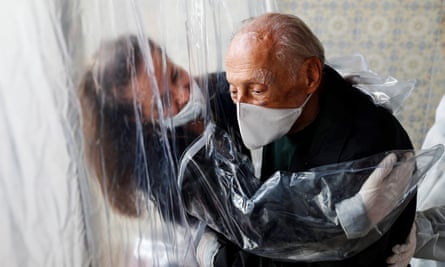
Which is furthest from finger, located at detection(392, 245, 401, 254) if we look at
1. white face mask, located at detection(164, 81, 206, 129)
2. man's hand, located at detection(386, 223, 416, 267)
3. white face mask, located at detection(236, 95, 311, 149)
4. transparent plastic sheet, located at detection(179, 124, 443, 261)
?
white face mask, located at detection(164, 81, 206, 129)

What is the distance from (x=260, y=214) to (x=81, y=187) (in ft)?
0.76

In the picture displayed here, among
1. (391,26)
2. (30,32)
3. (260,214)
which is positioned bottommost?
(260,214)

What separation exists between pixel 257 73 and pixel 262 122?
83mm

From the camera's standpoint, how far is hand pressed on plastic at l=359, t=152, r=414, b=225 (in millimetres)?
591

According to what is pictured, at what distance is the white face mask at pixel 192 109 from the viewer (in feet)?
1.93

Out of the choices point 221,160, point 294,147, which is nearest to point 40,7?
point 221,160

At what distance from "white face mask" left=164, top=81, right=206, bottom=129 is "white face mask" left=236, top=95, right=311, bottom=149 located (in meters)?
0.07

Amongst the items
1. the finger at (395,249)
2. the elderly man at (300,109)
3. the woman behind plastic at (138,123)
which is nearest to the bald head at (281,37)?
the elderly man at (300,109)

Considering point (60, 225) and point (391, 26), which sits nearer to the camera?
point (60, 225)

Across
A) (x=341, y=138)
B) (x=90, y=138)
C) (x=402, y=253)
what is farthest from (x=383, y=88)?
(x=90, y=138)

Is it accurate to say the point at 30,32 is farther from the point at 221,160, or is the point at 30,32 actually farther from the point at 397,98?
the point at 397,98

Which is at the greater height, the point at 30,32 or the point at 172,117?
the point at 30,32

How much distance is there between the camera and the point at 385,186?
601 mm

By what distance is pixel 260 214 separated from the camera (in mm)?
574
